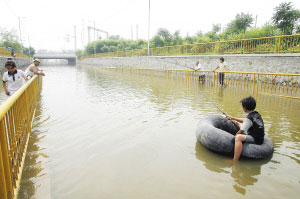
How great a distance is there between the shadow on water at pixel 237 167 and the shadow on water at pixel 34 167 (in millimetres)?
2710

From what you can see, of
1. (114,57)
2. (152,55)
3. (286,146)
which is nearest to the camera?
(286,146)

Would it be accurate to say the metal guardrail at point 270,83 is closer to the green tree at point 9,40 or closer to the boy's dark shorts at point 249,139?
the boy's dark shorts at point 249,139

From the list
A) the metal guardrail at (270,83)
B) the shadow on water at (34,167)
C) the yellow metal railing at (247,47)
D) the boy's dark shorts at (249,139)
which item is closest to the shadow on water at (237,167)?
the boy's dark shorts at (249,139)

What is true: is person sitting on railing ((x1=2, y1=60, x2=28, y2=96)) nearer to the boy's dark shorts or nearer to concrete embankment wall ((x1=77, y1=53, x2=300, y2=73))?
the boy's dark shorts

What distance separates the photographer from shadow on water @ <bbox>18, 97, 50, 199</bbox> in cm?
309

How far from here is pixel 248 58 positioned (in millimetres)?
15391

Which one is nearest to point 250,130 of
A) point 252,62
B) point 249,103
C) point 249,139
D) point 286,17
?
point 249,139

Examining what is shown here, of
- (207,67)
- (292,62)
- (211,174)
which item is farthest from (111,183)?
(207,67)

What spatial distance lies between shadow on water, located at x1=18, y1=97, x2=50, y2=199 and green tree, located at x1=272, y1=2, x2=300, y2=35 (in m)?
18.6

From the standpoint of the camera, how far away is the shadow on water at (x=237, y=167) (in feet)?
11.1

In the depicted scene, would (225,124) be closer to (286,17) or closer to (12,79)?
(12,79)

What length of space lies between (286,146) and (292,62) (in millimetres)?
9917

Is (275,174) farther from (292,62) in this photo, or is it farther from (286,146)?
(292,62)

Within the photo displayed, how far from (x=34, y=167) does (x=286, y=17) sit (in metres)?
20.1
